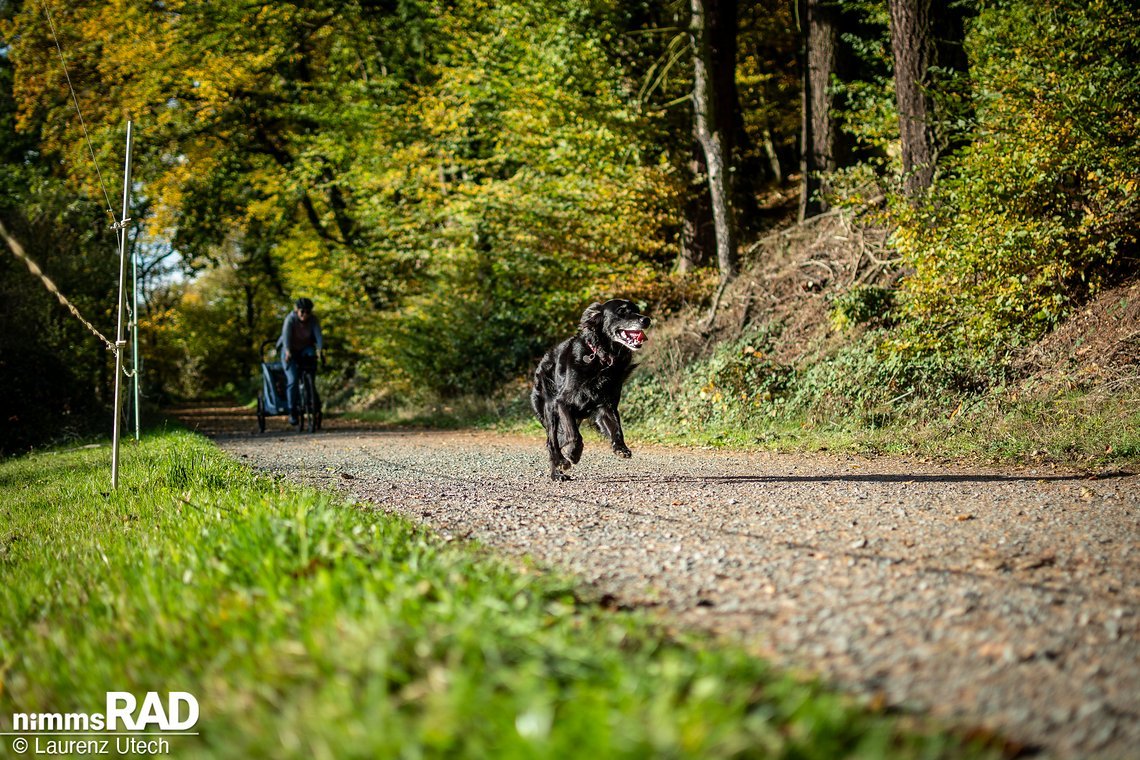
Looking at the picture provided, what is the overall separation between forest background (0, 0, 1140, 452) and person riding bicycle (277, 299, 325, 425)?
12.8 ft

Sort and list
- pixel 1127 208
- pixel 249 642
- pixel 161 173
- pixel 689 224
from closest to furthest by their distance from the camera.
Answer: pixel 249 642 → pixel 1127 208 → pixel 689 224 → pixel 161 173

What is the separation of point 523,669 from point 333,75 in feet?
76.1

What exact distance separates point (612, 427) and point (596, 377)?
420 millimetres

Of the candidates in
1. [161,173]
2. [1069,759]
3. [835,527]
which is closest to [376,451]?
[835,527]

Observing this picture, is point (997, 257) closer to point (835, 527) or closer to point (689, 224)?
point (835, 527)

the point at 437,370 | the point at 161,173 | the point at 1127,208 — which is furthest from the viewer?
the point at 161,173

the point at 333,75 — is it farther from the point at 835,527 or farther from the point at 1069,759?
the point at 1069,759

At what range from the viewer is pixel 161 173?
2180 centimetres

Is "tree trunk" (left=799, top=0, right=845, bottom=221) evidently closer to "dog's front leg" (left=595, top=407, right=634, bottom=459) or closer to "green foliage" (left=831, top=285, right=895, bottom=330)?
"green foliage" (left=831, top=285, right=895, bottom=330)

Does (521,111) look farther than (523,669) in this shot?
Yes

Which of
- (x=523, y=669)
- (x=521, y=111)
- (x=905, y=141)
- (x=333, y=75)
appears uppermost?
(x=333, y=75)

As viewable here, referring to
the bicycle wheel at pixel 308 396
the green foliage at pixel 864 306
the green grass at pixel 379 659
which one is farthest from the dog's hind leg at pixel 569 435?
the bicycle wheel at pixel 308 396

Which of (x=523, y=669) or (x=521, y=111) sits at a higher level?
(x=521, y=111)

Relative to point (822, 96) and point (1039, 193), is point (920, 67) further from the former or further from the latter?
point (822, 96)
